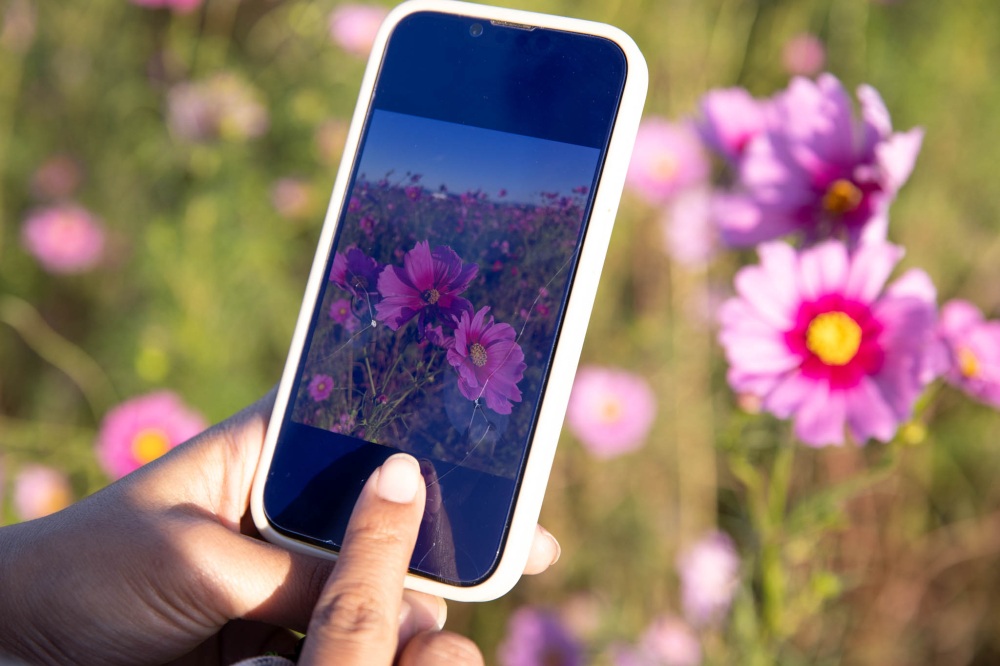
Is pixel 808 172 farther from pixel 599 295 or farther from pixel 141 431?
pixel 141 431

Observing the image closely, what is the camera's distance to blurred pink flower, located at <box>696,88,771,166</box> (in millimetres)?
775

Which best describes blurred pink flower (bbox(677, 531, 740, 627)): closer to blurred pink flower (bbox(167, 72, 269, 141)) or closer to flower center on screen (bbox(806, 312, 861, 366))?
flower center on screen (bbox(806, 312, 861, 366))

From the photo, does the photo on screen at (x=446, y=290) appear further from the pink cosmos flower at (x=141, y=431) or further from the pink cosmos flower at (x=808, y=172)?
the pink cosmos flower at (x=141, y=431)

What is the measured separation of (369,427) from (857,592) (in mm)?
944

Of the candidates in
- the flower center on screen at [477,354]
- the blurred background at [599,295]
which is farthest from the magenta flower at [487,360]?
the blurred background at [599,295]

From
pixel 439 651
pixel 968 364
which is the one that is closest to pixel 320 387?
pixel 439 651

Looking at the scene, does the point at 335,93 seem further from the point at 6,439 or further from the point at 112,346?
the point at 6,439

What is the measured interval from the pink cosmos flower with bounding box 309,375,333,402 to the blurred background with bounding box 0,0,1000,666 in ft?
1.71

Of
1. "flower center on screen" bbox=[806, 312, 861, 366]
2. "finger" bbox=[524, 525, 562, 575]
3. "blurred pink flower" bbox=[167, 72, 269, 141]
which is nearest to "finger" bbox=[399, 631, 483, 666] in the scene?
"finger" bbox=[524, 525, 562, 575]

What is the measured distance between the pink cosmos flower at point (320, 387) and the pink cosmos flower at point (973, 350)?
19.5 inches

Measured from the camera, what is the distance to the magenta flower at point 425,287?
0.59 metres

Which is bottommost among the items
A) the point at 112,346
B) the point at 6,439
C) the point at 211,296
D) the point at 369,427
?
the point at 6,439

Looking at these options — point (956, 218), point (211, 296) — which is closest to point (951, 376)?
point (956, 218)

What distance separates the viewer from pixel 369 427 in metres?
0.59
